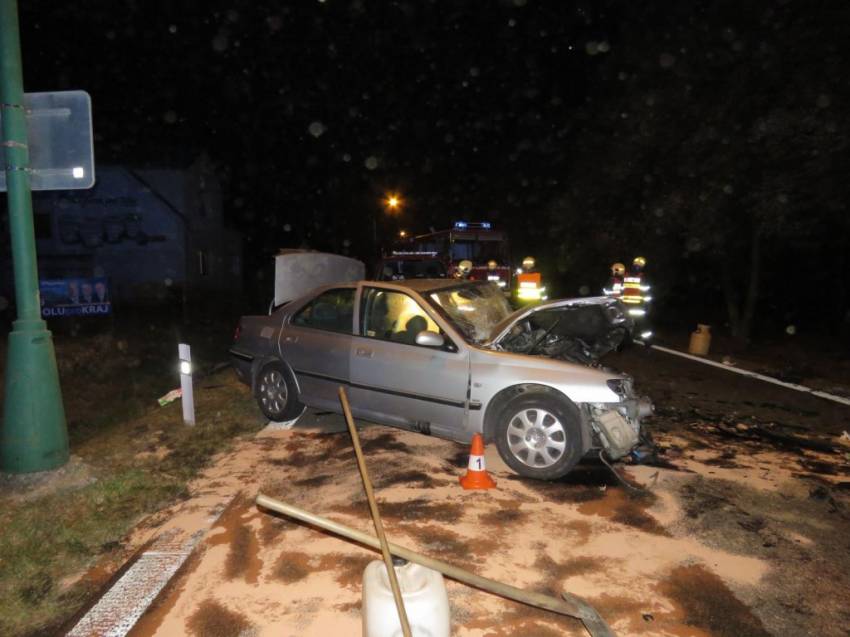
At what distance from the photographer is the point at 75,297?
1416cm

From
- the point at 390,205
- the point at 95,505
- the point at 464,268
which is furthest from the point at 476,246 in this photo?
the point at 390,205

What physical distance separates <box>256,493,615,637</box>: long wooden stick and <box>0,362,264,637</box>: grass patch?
1701 millimetres

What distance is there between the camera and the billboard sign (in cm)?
1383

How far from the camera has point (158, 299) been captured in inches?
1031

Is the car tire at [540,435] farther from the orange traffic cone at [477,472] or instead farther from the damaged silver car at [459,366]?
the orange traffic cone at [477,472]

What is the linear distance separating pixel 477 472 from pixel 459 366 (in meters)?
0.96

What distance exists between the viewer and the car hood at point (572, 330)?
5645 mm

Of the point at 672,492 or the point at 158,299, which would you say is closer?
the point at 672,492

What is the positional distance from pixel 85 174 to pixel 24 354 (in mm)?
1562

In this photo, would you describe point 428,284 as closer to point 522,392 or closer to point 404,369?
point 404,369

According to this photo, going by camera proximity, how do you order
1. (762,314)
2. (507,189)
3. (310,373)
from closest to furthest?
1. (310,373)
2. (762,314)
3. (507,189)

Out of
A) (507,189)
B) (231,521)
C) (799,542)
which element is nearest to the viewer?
(799,542)

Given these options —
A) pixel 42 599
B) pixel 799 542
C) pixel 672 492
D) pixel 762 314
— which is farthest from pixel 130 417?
pixel 762 314

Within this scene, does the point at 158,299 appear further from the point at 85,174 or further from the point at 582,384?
the point at 582,384
